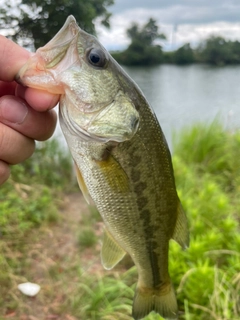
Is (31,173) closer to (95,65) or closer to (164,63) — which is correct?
(95,65)

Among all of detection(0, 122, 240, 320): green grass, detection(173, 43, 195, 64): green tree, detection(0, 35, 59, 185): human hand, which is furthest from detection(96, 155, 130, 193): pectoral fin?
detection(173, 43, 195, 64): green tree

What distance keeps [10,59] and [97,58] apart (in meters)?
0.35

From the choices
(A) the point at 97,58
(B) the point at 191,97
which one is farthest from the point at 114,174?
(B) the point at 191,97

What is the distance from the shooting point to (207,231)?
3398mm

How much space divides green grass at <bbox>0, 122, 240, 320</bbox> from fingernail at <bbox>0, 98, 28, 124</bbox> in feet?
5.99

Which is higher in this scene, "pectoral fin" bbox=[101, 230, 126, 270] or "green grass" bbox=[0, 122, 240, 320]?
"pectoral fin" bbox=[101, 230, 126, 270]

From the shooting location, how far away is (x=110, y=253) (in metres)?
1.66

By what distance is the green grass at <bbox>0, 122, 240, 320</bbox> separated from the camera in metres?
2.67

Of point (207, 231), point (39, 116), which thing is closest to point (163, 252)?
point (39, 116)

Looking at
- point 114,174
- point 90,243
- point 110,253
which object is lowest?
point 90,243

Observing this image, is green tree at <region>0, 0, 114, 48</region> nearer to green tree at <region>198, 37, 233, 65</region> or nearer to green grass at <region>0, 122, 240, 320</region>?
green grass at <region>0, 122, 240, 320</region>

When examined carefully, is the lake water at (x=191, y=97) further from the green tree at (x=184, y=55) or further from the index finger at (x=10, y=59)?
the index finger at (x=10, y=59)

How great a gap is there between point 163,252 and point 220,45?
25199 mm

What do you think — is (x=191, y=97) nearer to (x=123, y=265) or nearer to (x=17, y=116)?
(x=123, y=265)
